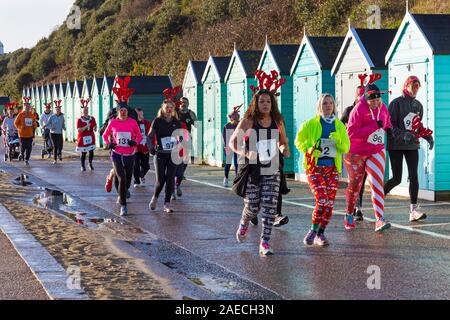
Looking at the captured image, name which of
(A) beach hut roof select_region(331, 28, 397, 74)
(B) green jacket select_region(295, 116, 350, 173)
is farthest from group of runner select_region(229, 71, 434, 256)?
(A) beach hut roof select_region(331, 28, 397, 74)

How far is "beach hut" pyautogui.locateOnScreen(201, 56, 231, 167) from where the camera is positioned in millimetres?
23688

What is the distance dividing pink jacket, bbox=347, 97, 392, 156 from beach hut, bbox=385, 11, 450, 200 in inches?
133

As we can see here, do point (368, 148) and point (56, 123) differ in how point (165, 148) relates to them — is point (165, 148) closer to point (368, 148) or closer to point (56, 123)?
point (368, 148)

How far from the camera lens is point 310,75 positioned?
18500 millimetres

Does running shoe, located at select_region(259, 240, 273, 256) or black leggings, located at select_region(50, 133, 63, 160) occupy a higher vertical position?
black leggings, located at select_region(50, 133, 63, 160)

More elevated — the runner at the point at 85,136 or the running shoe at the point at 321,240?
the runner at the point at 85,136

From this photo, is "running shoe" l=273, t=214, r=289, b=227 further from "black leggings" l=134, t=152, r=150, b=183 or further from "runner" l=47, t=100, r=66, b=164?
"runner" l=47, t=100, r=66, b=164

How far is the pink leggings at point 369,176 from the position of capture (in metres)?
10.9

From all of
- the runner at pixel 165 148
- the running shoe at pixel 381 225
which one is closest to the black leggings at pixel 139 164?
the runner at pixel 165 148

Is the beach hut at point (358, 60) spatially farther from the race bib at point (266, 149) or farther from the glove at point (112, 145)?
the race bib at point (266, 149)

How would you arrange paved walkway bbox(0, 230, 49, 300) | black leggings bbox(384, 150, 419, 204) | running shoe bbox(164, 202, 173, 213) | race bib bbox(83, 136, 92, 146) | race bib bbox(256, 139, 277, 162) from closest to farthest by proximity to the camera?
1. paved walkway bbox(0, 230, 49, 300)
2. race bib bbox(256, 139, 277, 162)
3. black leggings bbox(384, 150, 419, 204)
4. running shoe bbox(164, 202, 173, 213)
5. race bib bbox(83, 136, 92, 146)

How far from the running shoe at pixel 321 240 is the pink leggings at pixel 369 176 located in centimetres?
122
